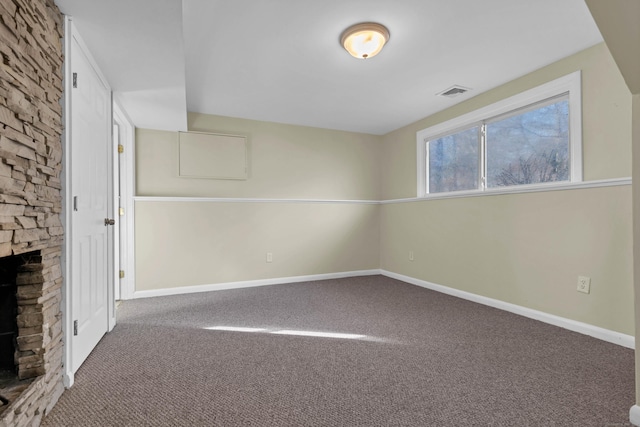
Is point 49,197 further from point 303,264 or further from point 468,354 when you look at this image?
point 303,264

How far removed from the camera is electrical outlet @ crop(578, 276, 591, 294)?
7.59ft

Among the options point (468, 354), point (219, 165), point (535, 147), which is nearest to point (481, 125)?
point (535, 147)

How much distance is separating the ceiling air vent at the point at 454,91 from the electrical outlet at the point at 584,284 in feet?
6.26

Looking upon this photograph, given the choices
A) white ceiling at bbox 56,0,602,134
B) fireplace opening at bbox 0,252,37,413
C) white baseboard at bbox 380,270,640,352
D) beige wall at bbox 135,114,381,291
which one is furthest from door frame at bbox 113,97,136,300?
white baseboard at bbox 380,270,640,352

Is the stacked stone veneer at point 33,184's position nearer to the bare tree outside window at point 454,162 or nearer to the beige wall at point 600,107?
the beige wall at point 600,107

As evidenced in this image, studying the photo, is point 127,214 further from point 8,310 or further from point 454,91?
point 454,91

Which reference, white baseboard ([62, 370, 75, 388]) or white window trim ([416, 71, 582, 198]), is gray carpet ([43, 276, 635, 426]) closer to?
white baseboard ([62, 370, 75, 388])

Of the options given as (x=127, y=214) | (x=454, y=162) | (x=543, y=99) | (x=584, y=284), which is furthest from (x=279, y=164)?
(x=584, y=284)

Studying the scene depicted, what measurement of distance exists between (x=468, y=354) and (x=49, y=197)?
2436mm

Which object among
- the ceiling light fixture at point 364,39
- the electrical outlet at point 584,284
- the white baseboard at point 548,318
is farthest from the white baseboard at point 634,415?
the ceiling light fixture at point 364,39

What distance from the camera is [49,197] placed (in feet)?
4.73

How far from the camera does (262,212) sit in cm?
397

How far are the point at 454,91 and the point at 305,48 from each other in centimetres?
163

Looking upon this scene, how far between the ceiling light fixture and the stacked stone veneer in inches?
63.3
